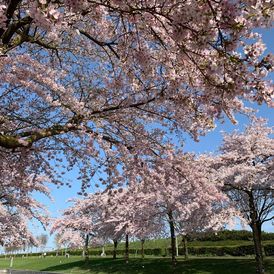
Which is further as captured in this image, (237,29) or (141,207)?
(141,207)

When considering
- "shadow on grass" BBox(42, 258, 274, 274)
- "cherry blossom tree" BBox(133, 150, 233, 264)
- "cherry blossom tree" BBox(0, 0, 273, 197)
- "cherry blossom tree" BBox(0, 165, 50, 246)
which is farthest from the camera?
"shadow on grass" BBox(42, 258, 274, 274)

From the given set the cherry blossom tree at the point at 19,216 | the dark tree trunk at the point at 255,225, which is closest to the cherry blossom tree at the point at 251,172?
the dark tree trunk at the point at 255,225

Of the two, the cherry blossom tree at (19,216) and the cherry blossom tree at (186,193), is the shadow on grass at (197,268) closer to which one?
the cherry blossom tree at (186,193)

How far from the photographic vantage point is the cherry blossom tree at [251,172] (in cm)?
2253

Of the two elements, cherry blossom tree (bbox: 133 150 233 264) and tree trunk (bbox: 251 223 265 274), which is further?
tree trunk (bbox: 251 223 265 274)

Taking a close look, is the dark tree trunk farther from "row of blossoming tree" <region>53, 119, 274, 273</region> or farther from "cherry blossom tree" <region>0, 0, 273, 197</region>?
"cherry blossom tree" <region>0, 0, 273, 197</region>

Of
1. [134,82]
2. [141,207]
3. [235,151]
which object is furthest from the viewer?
[141,207]

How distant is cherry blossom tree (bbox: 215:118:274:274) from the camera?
22531 mm

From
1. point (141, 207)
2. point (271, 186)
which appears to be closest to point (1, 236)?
point (141, 207)

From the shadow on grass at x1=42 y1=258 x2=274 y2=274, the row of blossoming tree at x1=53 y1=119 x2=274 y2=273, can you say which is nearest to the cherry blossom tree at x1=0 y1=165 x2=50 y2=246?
the row of blossoming tree at x1=53 y1=119 x2=274 y2=273

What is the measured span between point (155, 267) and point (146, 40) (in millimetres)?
26388

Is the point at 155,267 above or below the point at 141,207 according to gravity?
below

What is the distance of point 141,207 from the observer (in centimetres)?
2981

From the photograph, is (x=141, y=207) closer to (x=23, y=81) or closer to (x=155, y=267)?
(x=155, y=267)
